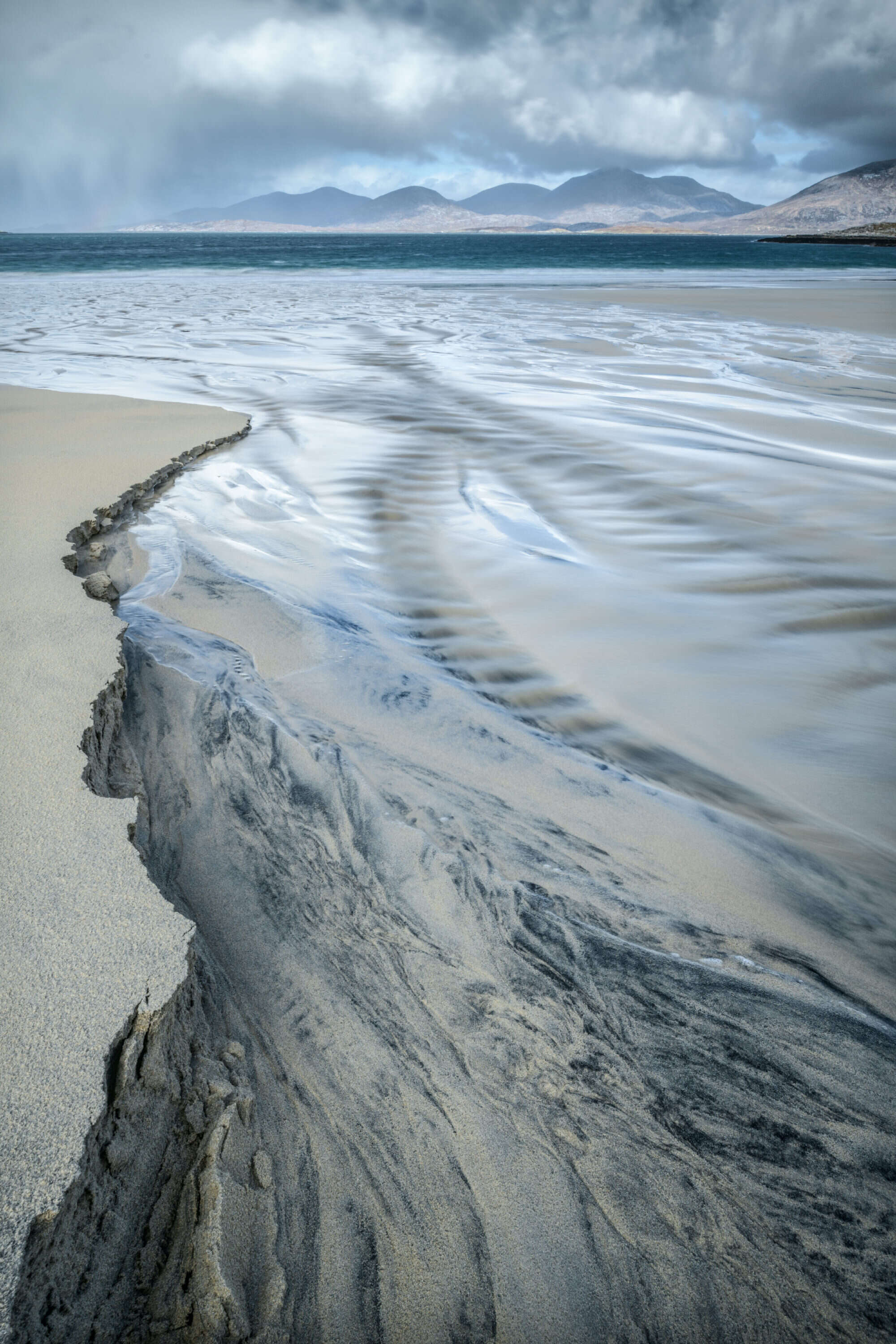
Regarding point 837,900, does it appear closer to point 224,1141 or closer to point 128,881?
point 224,1141

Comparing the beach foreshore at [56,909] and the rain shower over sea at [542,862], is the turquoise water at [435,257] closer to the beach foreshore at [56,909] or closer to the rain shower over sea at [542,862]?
the rain shower over sea at [542,862]

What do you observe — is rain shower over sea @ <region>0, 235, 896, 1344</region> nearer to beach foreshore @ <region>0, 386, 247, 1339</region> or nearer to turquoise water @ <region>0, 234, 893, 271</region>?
beach foreshore @ <region>0, 386, 247, 1339</region>

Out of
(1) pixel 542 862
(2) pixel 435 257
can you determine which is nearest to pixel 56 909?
(1) pixel 542 862

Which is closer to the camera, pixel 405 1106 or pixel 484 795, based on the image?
pixel 405 1106

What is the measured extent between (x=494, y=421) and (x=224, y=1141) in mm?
5301

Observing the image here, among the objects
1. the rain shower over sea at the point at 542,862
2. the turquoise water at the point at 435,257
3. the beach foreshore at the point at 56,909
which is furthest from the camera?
the turquoise water at the point at 435,257

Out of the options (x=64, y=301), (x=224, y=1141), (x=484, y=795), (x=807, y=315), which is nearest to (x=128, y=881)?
(x=224, y=1141)

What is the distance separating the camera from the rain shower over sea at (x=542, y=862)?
3.29 feet

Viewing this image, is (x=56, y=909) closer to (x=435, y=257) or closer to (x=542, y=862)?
(x=542, y=862)

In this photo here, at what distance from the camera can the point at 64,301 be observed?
14.6 meters

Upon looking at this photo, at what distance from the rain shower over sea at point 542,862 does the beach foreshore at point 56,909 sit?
171 mm

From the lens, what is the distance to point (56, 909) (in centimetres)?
121

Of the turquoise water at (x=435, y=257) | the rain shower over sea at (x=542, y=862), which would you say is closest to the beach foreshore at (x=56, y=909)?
the rain shower over sea at (x=542, y=862)

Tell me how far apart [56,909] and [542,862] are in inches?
37.3
